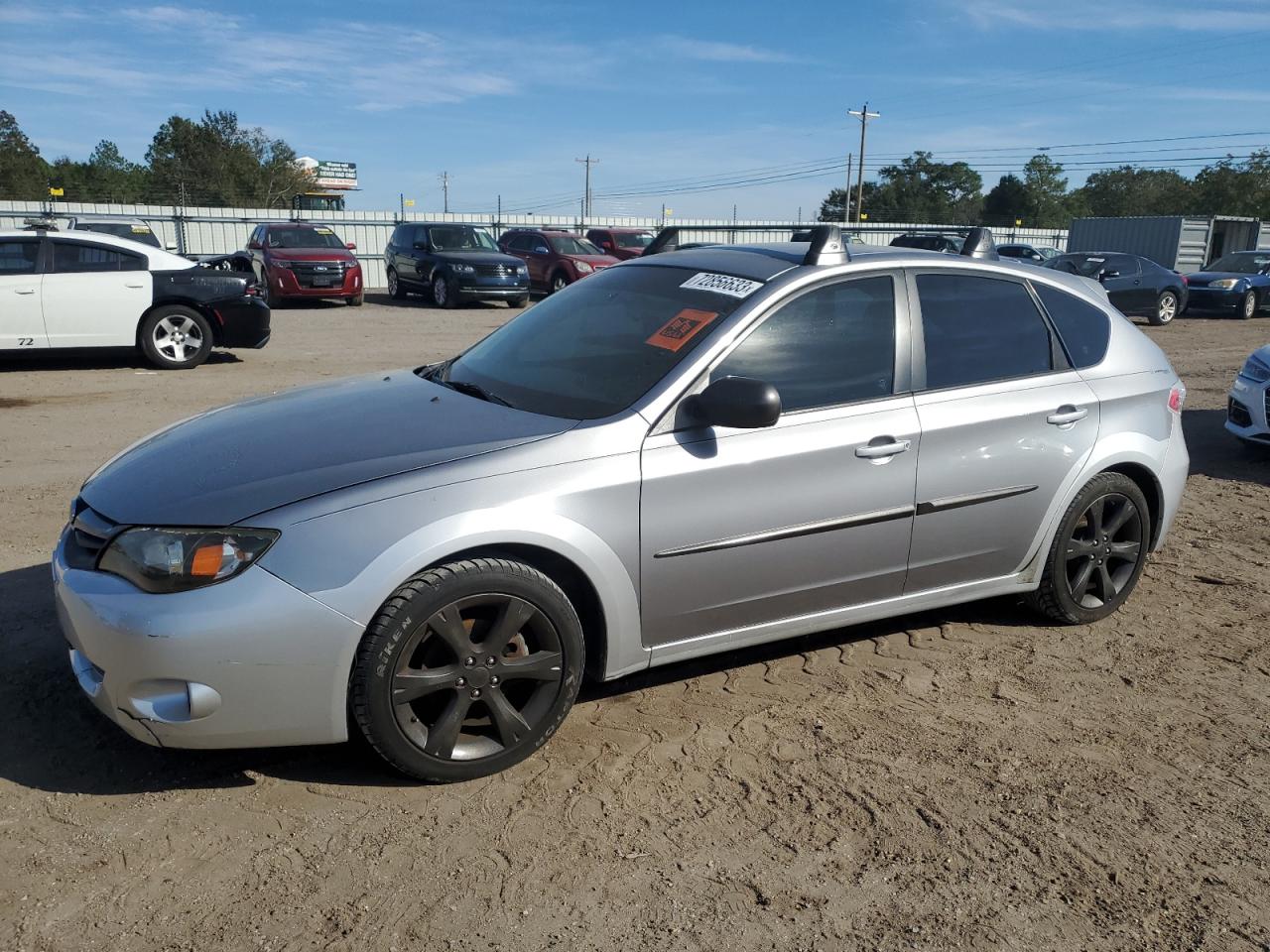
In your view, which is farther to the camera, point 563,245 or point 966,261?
point 563,245

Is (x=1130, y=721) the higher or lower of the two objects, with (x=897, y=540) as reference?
lower

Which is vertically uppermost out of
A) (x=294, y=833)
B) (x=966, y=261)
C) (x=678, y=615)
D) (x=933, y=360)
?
(x=966, y=261)

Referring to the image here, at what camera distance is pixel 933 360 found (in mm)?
4137

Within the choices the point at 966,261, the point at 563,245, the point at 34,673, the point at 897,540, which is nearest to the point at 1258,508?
the point at 966,261

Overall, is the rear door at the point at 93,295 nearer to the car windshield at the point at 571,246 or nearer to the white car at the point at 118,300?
the white car at the point at 118,300

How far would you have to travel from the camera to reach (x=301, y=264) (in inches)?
809

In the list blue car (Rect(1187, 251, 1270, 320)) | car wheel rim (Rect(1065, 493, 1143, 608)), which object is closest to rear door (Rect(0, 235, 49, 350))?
car wheel rim (Rect(1065, 493, 1143, 608))

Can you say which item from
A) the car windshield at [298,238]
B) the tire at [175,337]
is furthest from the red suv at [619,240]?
the tire at [175,337]

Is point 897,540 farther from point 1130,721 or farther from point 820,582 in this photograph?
point 1130,721

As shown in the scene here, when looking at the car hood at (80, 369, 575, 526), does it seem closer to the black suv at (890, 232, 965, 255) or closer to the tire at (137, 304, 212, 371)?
the black suv at (890, 232, 965, 255)

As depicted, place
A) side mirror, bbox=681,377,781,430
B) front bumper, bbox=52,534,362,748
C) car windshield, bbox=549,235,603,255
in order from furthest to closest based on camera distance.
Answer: car windshield, bbox=549,235,603,255 → side mirror, bbox=681,377,781,430 → front bumper, bbox=52,534,362,748

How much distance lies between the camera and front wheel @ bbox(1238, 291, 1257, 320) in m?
22.9

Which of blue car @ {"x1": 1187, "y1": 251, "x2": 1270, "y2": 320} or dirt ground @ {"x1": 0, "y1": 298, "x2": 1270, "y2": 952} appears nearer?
dirt ground @ {"x1": 0, "y1": 298, "x2": 1270, "y2": 952}

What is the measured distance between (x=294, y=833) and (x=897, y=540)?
7.76ft
